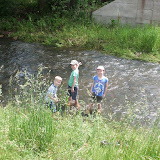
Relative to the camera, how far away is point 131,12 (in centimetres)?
1392

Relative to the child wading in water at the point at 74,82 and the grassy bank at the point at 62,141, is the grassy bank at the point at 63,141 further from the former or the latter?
the child wading in water at the point at 74,82

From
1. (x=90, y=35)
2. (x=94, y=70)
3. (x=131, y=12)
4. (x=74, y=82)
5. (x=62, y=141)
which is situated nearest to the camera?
(x=62, y=141)

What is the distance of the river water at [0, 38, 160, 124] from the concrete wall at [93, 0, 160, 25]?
13.3 feet

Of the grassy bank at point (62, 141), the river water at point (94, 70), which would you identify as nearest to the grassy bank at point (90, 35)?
the river water at point (94, 70)

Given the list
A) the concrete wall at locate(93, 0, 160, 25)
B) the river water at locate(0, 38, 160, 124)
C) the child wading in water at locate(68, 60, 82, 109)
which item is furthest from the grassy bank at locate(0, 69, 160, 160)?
the concrete wall at locate(93, 0, 160, 25)

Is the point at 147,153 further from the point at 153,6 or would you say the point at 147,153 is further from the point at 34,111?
the point at 153,6

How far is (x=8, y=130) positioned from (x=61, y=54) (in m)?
8.02

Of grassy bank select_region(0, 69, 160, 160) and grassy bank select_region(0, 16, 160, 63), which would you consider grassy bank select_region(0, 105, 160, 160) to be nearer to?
grassy bank select_region(0, 69, 160, 160)

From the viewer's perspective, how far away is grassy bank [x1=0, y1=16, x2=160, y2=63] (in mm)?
10938

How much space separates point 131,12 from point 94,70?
6.45m

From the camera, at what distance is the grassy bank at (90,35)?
35.9ft

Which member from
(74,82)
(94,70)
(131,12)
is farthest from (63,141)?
(131,12)

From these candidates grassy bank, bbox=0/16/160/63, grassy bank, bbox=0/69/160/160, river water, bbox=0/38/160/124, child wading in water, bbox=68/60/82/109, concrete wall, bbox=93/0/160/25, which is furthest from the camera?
concrete wall, bbox=93/0/160/25

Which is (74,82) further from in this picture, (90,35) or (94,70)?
(90,35)
